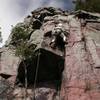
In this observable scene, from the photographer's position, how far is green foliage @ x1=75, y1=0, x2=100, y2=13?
45375 mm

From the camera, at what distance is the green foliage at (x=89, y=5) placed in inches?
1786

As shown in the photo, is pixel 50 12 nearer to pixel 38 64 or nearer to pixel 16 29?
pixel 16 29

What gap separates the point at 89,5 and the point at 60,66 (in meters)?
18.3

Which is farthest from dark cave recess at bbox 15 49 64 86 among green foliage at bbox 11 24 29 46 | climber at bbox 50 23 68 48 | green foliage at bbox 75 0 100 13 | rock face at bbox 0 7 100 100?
green foliage at bbox 75 0 100 13

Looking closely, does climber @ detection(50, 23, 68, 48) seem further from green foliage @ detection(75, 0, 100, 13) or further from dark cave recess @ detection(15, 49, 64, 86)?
green foliage @ detection(75, 0, 100, 13)

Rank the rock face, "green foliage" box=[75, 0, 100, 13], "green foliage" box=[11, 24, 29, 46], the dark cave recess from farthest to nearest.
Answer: "green foliage" box=[75, 0, 100, 13], "green foliage" box=[11, 24, 29, 46], the dark cave recess, the rock face

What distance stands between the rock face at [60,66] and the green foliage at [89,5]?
34.1ft

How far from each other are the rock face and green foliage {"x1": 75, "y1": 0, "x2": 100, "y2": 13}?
10409 millimetres

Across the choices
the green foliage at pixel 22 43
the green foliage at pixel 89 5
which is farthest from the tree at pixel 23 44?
the green foliage at pixel 89 5

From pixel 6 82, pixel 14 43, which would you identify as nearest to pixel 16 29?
pixel 14 43

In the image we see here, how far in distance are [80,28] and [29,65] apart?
6.19 metres

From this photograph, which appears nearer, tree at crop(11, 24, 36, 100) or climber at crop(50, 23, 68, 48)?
tree at crop(11, 24, 36, 100)

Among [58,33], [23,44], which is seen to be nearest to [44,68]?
[23,44]

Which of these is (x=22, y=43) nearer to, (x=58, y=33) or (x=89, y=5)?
(x=58, y=33)
